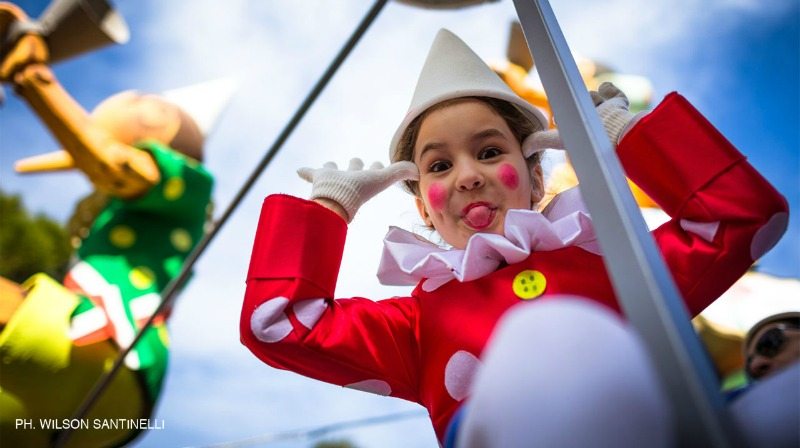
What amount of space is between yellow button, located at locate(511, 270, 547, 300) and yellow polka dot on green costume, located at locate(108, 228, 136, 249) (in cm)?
119

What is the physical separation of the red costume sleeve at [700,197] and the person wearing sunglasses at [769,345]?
0.06m

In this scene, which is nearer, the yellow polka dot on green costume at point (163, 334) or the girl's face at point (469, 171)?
the girl's face at point (469, 171)

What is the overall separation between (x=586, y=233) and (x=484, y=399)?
43 centimetres

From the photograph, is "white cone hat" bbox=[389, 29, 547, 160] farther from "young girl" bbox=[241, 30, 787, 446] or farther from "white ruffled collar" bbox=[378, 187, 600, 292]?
"white ruffled collar" bbox=[378, 187, 600, 292]

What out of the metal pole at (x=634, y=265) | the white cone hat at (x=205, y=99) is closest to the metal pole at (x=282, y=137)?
the metal pole at (x=634, y=265)

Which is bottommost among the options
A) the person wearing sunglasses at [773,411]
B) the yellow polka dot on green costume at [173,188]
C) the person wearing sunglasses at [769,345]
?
the person wearing sunglasses at [773,411]

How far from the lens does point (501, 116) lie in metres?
0.83

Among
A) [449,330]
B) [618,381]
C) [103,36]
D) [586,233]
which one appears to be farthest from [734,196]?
[103,36]

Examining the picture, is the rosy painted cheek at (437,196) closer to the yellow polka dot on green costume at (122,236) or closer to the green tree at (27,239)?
the yellow polka dot on green costume at (122,236)

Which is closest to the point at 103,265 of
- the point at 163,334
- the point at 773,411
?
the point at 163,334

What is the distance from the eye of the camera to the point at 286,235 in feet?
2.31

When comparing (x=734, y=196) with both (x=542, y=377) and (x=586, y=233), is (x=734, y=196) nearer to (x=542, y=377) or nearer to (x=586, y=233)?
(x=586, y=233)

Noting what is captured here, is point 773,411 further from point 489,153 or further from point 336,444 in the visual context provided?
point 336,444

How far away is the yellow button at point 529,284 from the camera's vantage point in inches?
26.6
